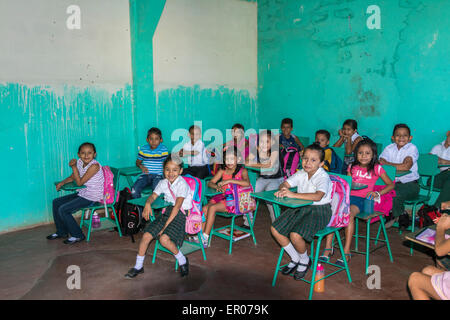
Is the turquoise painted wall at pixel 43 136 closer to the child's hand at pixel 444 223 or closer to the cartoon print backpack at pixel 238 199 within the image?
the cartoon print backpack at pixel 238 199

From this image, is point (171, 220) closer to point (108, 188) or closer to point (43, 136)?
point (108, 188)

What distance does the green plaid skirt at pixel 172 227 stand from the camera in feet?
12.2

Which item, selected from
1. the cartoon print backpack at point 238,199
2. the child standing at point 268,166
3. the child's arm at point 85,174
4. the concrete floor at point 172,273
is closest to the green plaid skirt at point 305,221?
the concrete floor at point 172,273

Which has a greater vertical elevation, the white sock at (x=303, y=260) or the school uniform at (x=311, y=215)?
the school uniform at (x=311, y=215)

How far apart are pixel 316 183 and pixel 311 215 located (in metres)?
0.29

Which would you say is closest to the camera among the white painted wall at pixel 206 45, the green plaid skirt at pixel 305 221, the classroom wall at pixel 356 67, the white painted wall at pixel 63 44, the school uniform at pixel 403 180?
the green plaid skirt at pixel 305 221

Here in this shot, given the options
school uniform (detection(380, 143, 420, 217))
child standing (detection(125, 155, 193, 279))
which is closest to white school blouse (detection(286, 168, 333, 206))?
child standing (detection(125, 155, 193, 279))

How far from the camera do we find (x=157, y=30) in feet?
20.6

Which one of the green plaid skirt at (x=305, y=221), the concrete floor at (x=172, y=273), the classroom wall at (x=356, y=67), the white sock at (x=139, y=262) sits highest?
the classroom wall at (x=356, y=67)

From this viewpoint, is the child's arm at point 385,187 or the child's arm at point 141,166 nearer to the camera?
the child's arm at point 385,187

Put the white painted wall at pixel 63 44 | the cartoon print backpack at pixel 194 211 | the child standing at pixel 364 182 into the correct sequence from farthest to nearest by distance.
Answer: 1. the white painted wall at pixel 63 44
2. the child standing at pixel 364 182
3. the cartoon print backpack at pixel 194 211

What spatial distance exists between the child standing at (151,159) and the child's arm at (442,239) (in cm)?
386

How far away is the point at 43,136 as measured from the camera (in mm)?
5398

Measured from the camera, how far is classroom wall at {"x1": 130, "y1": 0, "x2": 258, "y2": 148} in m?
6.12
